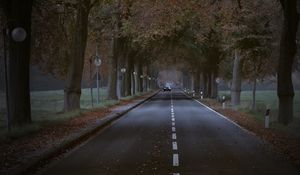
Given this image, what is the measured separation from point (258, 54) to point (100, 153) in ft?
71.8

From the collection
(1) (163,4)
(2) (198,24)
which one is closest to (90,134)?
(1) (163,4)

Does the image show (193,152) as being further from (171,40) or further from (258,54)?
(171,40)

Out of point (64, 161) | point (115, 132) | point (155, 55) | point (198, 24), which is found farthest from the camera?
point (155, 55)

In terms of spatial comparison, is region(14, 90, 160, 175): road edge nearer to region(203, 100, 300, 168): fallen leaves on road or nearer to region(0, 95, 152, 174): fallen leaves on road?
region(0, 95, 152, 174): fallen leaves on road

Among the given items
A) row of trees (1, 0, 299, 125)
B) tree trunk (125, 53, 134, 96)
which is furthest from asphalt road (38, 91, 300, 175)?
tree trunk (125, 53, 134, 96)

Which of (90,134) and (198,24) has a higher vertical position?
(198,24)

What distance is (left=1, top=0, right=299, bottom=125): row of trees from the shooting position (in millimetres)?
20203

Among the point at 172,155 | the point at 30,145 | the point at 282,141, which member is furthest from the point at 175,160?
the point at 282,141

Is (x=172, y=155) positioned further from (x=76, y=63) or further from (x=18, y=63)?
(x=76, y=63)

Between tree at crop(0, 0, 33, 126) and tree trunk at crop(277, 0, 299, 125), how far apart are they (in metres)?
10.4

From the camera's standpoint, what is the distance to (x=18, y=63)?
19.8 m

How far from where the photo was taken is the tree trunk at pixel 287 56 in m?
22.1

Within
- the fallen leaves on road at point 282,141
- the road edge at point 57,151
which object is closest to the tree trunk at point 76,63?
the road edge at point 57,151

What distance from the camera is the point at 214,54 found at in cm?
5766
